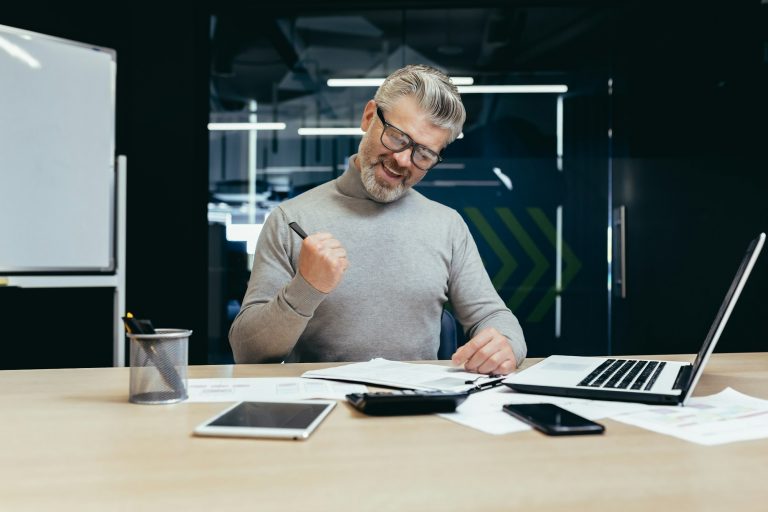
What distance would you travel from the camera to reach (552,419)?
0.84m

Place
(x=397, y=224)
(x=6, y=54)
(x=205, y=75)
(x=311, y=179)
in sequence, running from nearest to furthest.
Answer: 1. (x=397, y=224)
2. (x=6, y=54)
3. (x=205, y=75)
4. (x=311, y=179)

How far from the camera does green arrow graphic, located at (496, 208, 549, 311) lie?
397 centimetres

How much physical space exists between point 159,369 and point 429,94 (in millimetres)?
1059

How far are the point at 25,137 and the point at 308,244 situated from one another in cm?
196

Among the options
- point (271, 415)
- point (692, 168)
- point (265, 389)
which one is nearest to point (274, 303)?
point (265, 389)

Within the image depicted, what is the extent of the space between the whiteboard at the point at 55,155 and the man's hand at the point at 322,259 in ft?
6.18

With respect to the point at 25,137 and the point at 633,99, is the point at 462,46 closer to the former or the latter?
the point at 633,99

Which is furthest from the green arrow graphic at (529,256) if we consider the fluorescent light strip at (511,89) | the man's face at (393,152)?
the man's face at (393,152)

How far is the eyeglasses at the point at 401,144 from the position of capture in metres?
1.74

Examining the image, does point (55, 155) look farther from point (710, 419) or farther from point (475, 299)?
point (710, 419)

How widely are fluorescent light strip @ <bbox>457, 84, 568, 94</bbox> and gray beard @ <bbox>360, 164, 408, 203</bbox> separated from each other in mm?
2269

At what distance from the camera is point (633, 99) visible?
12.4 feet

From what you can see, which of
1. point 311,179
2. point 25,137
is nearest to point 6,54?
point 25,137

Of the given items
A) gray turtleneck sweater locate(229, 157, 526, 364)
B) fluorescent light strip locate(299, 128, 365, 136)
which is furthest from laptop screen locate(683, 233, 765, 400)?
fluorescent light strip locate(299, 128, 365, 136)
